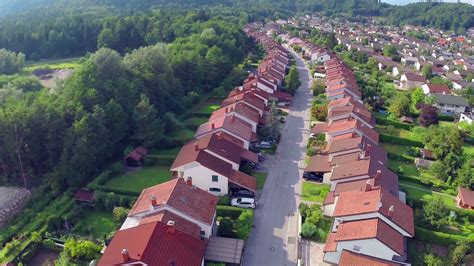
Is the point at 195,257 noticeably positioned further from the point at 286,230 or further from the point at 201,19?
the point at 201,19

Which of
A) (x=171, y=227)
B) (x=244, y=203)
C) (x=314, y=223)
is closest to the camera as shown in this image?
(x=171, y=227)

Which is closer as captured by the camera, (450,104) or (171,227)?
(171,227)

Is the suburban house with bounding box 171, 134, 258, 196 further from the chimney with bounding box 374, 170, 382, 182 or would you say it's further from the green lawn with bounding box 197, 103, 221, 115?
the green lawn with bounding box 197, 103, 221, 115

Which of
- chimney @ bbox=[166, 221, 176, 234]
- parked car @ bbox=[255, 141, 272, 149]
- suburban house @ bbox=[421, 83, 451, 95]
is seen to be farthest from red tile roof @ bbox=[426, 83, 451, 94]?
chimney @ bbox=[166, 221, 176, 234]

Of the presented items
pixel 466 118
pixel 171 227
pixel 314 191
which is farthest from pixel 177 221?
pixel 466 118

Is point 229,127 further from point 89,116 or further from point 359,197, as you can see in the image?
point 359,197

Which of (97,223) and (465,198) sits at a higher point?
(465,198)

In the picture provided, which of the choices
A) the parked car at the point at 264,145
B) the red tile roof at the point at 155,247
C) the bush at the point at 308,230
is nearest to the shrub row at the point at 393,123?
the parked car at the point at 264,145

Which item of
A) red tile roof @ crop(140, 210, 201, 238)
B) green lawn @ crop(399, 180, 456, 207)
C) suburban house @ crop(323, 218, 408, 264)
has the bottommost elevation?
green lawn @ crop(399, 180, 456, 207)
